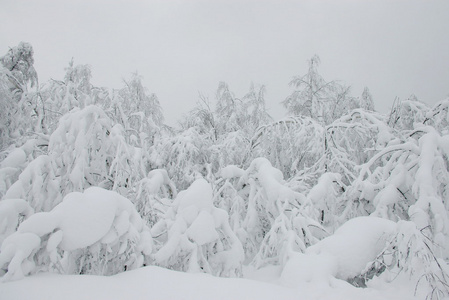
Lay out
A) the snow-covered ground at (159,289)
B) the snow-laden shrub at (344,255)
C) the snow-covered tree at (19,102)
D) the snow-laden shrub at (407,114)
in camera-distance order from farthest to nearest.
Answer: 1. the snow-laden shrub at (407,114)
2. the snow-covered tree at (19,102)
3. the snow-laden shrub at (344,255)
4. the snow-covered ground at (159,289)

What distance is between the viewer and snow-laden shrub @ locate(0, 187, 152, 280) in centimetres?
231

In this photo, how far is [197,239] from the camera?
349 centimetres

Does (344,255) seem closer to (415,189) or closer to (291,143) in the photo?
(415,189)

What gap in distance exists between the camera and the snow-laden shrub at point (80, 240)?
2.31 meters

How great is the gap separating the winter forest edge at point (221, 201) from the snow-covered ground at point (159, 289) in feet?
0.63

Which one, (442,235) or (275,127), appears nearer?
(442,235)

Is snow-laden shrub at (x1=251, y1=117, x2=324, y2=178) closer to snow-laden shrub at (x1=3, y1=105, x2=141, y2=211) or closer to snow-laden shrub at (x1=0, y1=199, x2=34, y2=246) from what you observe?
snow-laden shrub at (x1=3, y1=105, x2=141, y2=211)

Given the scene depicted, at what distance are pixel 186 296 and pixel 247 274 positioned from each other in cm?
278

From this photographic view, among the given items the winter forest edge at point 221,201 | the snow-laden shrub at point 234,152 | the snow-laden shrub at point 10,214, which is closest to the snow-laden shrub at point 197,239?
the winter forest edge at point 221,201

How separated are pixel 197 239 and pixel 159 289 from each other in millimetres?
1273

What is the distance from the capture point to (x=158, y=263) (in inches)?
130

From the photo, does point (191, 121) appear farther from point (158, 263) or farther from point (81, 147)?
point (158, 263)

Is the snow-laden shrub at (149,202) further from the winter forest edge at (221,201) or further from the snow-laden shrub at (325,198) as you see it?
the snow-laden shrub at (325,198)

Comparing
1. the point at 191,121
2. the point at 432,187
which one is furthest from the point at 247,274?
the point at 191,121
